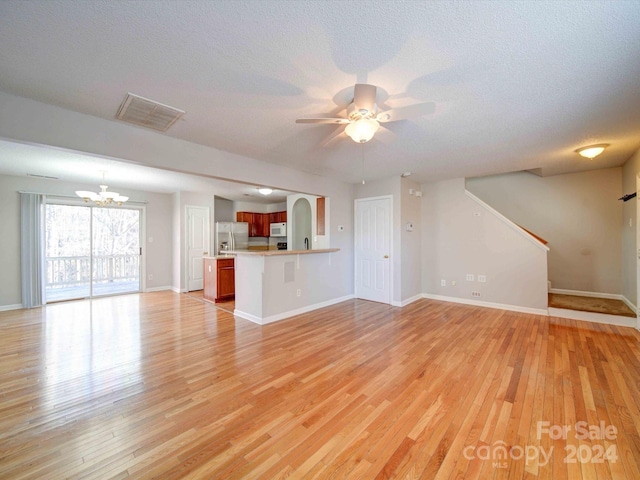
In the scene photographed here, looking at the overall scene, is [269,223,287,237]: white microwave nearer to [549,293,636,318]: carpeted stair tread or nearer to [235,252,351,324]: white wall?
[235,252,351,324]: white wall

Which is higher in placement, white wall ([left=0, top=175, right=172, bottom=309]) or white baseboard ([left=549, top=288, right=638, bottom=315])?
white wall ([left=0, top=175, right=172, bottom=309])

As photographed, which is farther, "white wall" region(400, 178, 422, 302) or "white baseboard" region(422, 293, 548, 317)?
"white wall" region(400, 178, 422, 302)

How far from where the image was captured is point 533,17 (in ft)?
4.67

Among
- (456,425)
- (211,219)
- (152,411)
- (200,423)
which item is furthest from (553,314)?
(211,219)

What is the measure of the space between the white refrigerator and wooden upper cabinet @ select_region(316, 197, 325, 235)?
128 inches

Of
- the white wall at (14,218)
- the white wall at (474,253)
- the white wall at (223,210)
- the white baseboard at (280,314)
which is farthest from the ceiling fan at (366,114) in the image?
the white wall at (223,210)

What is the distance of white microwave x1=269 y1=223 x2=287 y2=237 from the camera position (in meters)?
7.80

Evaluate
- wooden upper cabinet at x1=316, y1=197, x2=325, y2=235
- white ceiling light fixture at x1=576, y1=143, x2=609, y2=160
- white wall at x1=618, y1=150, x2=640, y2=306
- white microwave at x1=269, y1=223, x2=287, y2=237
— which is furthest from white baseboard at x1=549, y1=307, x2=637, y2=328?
white microwave at x1=269, y1=223, x2=287, y2=237

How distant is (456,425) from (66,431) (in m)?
2.74

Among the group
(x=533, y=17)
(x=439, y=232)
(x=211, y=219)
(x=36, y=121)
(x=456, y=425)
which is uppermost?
(x=533, y=17)

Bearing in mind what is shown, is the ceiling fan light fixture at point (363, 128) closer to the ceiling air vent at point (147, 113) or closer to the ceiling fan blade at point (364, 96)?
the ceiling fan blade at point (364, 96)

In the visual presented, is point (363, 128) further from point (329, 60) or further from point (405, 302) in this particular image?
point (405, 302)

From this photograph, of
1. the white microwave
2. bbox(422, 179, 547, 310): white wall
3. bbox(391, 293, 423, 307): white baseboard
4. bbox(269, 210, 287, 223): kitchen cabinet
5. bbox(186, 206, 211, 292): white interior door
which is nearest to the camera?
bbox(422, 179, 547, 310): white wall

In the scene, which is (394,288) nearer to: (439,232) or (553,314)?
(439,232)
